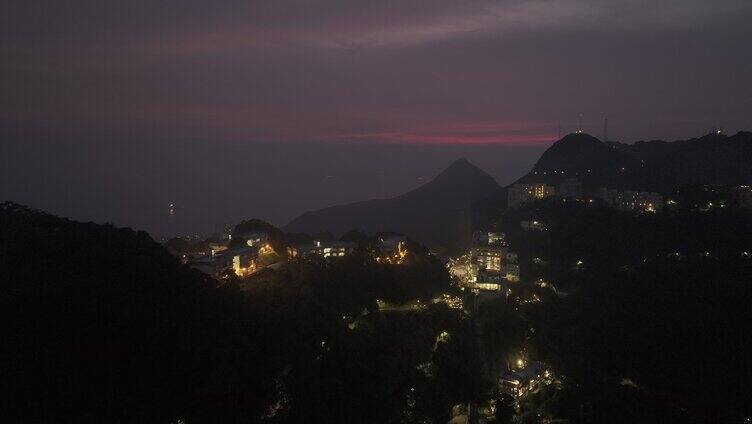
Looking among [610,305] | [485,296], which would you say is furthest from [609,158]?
[485,296]

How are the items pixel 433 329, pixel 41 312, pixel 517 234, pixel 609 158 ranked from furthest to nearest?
pixel 609 158 → pixel 517 234 → pixel 433 329 → pixel 41 312

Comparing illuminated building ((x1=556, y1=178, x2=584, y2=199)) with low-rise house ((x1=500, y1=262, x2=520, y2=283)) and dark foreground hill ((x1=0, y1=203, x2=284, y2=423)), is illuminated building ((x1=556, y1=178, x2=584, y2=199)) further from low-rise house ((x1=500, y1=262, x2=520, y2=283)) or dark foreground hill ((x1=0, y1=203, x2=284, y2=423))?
dark foreground hill ((x1=0, y1=203, x2=284, y2=423))

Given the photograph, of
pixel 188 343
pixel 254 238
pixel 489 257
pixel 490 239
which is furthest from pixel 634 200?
pixel 188 343

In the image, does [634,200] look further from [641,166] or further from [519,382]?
[519,382]

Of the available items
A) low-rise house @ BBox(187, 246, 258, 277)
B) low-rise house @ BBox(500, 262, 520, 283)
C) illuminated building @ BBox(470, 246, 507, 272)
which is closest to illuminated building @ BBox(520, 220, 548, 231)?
illuminated building @ BBox(470, 246, 507, 272)

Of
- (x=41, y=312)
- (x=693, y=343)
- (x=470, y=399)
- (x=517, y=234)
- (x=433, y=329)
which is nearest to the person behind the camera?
(x=41, y=312)

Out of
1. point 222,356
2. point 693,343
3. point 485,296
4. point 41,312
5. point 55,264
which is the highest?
point 55,264

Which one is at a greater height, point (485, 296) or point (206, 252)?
point (206, 252)

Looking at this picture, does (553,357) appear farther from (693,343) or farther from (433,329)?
(693,343)
